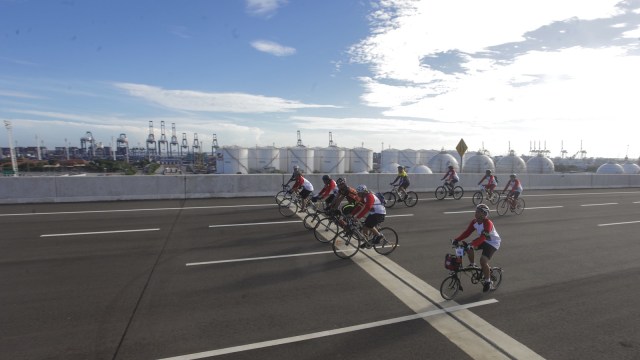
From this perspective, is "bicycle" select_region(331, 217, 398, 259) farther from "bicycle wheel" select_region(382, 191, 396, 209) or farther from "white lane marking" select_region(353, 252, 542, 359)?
"bicycle wheel" select_region(382, 191, 396, 209)

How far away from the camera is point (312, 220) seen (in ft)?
37.6

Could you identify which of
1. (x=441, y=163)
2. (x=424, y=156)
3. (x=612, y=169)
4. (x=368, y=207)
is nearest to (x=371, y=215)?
(x=368, y=207)

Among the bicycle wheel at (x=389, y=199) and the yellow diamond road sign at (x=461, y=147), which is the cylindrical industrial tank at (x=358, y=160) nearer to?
the yellow diamond road sign at (x=461, y=147)

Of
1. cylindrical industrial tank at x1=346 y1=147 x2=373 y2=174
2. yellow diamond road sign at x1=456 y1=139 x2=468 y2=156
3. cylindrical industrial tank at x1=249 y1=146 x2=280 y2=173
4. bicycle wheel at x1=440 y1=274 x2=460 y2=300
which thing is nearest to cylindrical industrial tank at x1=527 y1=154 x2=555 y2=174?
cylindrical industrial tank at x1=346 y1=147 x2=373 y2=174

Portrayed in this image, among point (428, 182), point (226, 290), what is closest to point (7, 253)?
point (226, 290)

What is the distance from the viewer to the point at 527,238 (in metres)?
11.1

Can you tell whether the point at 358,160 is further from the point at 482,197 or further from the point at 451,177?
the point at 482,197

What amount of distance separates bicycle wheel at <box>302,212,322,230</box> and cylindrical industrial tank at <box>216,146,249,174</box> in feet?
135

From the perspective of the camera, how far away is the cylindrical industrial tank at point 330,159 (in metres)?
57.1

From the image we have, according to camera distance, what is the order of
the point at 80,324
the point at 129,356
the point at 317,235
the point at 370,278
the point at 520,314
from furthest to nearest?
1. the point at 317,235
2. the point at 370,278
3. the point at 520,314
4. the point at 80,324
5. the point at 129,356

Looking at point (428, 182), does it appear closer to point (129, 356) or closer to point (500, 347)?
point (500, 347)

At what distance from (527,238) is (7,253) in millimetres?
14151

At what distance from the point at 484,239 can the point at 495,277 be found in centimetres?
107

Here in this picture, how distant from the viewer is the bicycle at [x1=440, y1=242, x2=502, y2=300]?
628 cm
